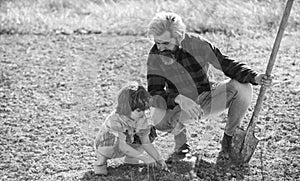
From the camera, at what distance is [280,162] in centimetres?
368

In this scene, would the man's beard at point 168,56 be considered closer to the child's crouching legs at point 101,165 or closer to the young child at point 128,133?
the young child at point 128,133

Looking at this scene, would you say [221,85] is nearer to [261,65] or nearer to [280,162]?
[280,162]

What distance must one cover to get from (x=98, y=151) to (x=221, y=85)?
3.04ft

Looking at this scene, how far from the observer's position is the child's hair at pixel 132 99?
3229 mm

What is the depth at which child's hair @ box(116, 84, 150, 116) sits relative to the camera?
10.6 feet

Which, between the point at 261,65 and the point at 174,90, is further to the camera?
the point at 261,65

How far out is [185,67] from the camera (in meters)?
3.56

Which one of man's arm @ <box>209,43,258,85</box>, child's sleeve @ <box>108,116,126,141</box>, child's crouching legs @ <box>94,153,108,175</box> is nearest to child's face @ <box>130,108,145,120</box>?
child's sleeve @ <box>108,116,126,141</box>

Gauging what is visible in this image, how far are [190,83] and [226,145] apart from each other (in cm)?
53

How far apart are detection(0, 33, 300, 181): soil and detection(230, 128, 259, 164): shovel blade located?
0.22ft

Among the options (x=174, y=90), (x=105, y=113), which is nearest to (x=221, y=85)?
(x=174, y=90)

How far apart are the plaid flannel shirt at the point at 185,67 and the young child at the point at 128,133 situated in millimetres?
251

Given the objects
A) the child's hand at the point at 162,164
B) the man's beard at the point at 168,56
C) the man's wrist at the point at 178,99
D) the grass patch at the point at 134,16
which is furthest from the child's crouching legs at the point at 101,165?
the grass patch at the point at 134,16

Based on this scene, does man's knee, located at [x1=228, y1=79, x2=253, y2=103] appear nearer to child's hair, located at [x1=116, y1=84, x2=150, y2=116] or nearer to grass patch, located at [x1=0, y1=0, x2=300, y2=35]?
child's hair, located at [x1=116, y1=84, x2=150, y2=116]
